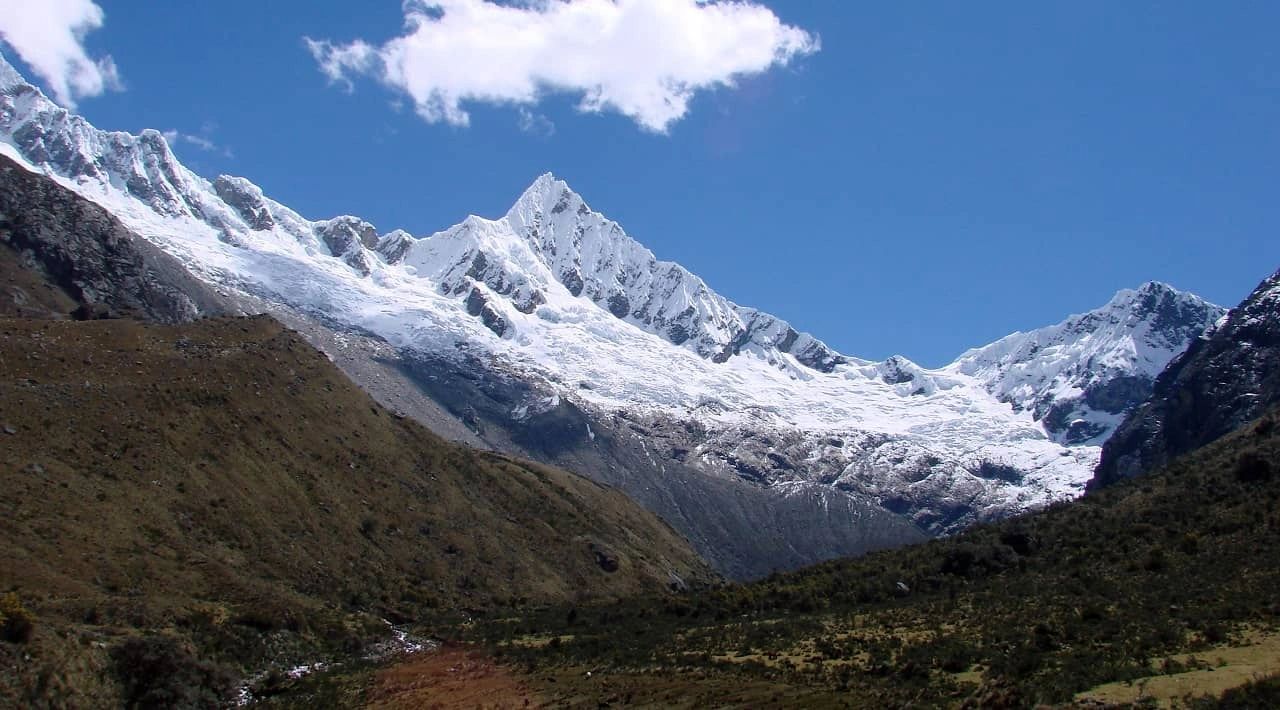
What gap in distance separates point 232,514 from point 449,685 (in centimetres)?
5030

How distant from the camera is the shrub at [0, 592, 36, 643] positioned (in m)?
49.5

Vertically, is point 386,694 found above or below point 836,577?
below

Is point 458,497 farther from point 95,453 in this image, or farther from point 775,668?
point 775,668

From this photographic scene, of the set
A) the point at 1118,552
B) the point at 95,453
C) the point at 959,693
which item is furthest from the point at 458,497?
the point at 959,693

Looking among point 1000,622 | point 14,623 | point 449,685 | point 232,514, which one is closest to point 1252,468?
point 1000,622

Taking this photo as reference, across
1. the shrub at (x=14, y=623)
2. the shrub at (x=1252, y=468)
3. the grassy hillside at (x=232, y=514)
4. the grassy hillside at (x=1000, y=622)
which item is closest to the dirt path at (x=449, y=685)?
the grassy hillside at (x=1000, y=622)

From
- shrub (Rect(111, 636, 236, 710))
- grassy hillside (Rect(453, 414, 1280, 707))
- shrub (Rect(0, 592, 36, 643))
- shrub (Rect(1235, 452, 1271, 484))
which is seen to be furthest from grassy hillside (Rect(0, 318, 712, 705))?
shrub (Rect(1235, 452, 1271, 484))

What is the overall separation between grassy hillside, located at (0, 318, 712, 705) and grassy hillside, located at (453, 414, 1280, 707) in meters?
21.2

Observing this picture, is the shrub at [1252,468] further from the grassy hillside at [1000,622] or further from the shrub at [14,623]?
the shrub at [14,623]

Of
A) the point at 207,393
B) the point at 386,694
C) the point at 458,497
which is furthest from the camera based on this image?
the point at 458,497

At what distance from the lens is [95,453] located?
92.9 meters

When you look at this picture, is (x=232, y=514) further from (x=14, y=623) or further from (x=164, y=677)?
(x=14, y=623)

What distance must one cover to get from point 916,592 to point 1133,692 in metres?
44.2

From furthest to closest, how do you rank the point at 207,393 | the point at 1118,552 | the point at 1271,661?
the point at 207,393
the point at 1118,552
the point at 1271,661
